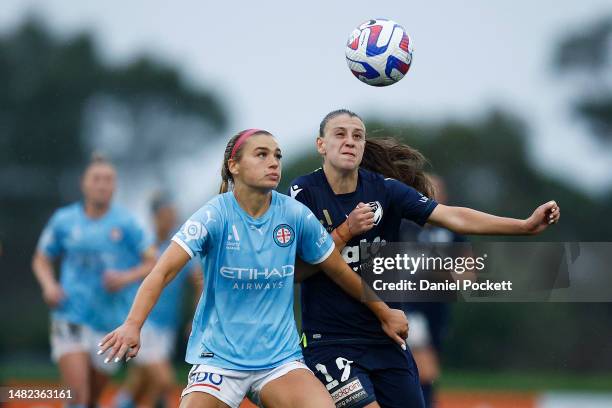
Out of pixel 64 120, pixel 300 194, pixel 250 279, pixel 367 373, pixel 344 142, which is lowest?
pixel 367 373

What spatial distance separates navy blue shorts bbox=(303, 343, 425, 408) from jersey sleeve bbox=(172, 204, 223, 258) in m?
0.90

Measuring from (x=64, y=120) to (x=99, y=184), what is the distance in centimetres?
2432

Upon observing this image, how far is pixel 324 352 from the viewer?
6.26m

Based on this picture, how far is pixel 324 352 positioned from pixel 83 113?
2941cm

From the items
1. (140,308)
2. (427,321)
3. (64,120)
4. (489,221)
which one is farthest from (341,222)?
(64,120)

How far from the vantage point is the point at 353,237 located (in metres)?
6.27

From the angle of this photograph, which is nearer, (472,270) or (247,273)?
(247,273)

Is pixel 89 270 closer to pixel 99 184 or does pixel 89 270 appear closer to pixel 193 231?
pixel 99 184

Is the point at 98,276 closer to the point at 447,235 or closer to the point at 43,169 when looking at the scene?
the point at 447,235

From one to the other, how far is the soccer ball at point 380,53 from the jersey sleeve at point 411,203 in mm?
794

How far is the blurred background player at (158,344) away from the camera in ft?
37.4

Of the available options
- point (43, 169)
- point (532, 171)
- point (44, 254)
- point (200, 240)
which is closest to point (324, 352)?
point (200, 240)

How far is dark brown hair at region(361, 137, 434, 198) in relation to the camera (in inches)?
272

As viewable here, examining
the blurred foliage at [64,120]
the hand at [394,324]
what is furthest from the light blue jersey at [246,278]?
the blurred foliage at [64,120]
